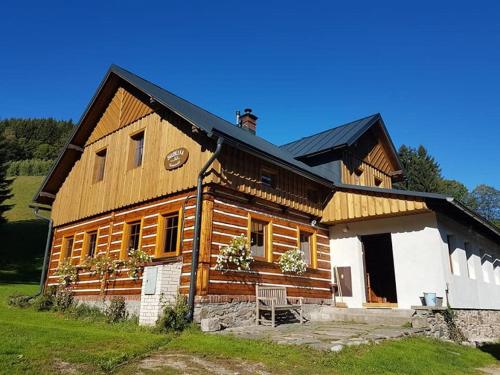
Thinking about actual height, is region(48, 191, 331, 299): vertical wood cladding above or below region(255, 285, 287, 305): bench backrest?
above

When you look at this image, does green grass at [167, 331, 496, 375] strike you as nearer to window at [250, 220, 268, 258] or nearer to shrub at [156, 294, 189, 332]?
shrub at [156, 294, 189, 332]

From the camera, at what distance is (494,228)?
52.3ft

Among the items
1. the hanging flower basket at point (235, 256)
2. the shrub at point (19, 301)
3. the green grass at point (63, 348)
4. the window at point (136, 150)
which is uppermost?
the window at point (136, 150)

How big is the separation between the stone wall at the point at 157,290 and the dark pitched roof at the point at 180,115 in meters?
3.76

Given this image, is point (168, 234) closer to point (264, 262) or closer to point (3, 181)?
point (264, 262)

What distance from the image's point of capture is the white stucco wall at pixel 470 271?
519 inches

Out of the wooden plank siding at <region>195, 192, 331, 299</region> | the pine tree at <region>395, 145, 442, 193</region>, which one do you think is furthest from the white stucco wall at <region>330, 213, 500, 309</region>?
the pine tree at <region>395, 145, 442, 193</region>

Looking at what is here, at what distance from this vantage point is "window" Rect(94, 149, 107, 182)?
53.5ft

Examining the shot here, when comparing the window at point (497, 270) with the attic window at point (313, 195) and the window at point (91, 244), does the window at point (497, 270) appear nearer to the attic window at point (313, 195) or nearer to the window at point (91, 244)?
the attic window at point (313, 195)

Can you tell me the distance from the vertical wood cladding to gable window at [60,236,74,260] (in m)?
0.63

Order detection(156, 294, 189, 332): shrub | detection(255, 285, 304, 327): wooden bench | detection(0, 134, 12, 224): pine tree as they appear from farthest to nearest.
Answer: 1. detection(0, 134, 12, 224): pine tree
2. detection(255, 285, 304, 327): wooden bench
3. detection(156, 294, 189, 332): shrub

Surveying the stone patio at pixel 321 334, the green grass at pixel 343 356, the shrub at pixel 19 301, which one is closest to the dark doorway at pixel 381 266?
the stone patio at pixel 321 334

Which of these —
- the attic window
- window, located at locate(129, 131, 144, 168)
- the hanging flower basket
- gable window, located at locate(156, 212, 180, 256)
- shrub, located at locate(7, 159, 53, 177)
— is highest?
shrub, located at locate(7, 159, 53, 177)

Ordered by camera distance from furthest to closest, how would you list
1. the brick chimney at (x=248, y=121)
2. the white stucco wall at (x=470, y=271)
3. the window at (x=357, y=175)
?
the brick chimney at (x=248, y=121) < the window at (x=357, y=175) < the white stucco wall at (x=470, y=271)
